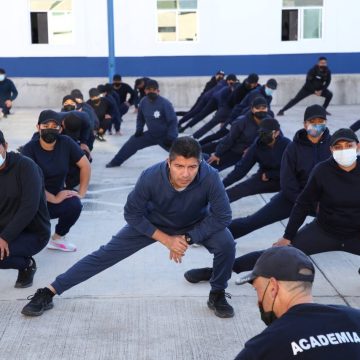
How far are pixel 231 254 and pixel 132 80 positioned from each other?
1771 centimetres

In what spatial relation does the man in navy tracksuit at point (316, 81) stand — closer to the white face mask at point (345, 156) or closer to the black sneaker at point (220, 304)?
the white face mask at point (345, 156)

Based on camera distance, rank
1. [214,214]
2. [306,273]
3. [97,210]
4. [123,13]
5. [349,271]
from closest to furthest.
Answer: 1. [306,273]
2. [214,214]
3. [349,271]
4. [97,210]
5. [123,13]

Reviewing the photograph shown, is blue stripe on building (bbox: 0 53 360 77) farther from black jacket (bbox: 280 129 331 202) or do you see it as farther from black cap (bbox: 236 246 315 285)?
black cap (bbox: 236 246 315 285)

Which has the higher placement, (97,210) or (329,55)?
(329,55)

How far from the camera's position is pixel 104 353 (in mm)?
4918

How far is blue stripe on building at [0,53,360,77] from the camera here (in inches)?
901

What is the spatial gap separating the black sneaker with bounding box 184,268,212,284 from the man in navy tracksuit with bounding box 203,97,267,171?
132 inches

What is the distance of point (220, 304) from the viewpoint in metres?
5.55

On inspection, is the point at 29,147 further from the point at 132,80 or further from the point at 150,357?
the point at 132,80

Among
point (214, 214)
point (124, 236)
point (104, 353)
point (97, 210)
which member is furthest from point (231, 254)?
point (97, 210)

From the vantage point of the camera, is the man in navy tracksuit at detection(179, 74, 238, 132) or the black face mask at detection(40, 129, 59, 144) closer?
the black face mask at detection(40, 129, 59, 144)

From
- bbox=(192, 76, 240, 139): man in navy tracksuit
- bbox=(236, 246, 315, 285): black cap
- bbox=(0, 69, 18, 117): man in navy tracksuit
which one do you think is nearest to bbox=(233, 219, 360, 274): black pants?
bbox=(236, 246, 315, 285): black cap

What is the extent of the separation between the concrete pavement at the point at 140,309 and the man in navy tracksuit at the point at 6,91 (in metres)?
12.0

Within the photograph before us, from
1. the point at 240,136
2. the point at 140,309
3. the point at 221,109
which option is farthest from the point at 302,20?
the point at 140,309
